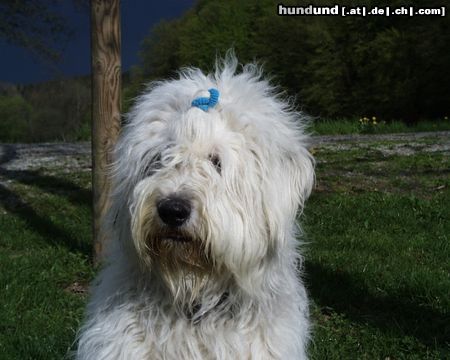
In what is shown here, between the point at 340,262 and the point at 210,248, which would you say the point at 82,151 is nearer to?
the point at 340,262

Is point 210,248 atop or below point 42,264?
atop

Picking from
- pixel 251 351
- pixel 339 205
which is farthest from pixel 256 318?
pixel 339 205

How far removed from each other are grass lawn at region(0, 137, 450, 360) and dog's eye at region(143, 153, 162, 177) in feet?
5.29

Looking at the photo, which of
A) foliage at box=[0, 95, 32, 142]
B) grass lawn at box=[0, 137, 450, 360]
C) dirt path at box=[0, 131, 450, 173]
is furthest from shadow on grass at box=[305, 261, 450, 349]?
foliage at box=[0, 95, 32, 142]

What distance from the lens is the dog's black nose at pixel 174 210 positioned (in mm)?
2953

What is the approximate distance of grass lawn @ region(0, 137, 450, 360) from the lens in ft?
16.1

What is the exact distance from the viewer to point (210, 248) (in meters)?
3.06

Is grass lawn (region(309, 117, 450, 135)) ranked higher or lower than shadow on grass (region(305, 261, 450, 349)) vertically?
higher

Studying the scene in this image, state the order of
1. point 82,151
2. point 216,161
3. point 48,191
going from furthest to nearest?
point 82,151 → point 48,191 → point 216,161

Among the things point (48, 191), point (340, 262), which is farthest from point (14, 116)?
point (340, 262)

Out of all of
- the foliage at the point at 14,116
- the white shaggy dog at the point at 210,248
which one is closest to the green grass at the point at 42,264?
the white shaggy dog at the point at 210,248

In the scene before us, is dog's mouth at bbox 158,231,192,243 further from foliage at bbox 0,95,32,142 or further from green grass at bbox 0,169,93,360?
foliage at bbox 0,95,32,142

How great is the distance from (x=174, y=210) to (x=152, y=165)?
43 cm

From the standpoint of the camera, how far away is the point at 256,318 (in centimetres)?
340
